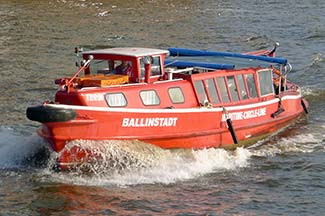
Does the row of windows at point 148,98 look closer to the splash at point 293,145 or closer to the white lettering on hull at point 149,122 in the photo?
the white lettering on hull at point 149,122

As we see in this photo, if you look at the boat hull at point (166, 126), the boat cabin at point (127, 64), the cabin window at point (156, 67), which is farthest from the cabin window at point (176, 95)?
the cabin window at point (156, 67)

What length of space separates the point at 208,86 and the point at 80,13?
36004 millimetres

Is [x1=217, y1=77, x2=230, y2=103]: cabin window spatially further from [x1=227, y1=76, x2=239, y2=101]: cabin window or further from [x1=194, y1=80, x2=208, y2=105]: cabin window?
[x1=194, y1=80, x2=208, y2=105]: cabin window

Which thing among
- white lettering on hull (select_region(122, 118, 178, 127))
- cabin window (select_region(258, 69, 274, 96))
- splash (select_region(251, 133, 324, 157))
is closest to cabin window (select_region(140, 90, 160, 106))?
white lettering on hull (select_region(122, 118, 178, 127))

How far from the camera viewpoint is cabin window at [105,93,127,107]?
62.4 feet

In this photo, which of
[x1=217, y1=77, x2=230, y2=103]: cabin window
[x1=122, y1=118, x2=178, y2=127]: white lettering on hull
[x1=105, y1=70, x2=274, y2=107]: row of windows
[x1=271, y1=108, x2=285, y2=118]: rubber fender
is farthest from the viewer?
[x1=271, y1=108, x2=285, y2=118]: rubber fender

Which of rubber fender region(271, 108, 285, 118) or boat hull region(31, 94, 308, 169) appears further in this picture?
rubber fender region(271, 108, 285, 118)

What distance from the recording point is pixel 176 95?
20.5 m

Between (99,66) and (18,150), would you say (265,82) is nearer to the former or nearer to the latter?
(99,66)

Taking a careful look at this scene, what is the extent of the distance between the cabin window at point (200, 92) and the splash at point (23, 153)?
4308 millimetres

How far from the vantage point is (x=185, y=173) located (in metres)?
19.5

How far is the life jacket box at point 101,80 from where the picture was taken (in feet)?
63.1

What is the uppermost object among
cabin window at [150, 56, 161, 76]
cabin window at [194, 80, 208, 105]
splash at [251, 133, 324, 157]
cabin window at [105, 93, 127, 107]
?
cabin window at [150, 56, 161, 76]

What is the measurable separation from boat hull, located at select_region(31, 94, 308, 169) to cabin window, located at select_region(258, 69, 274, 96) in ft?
1.11
